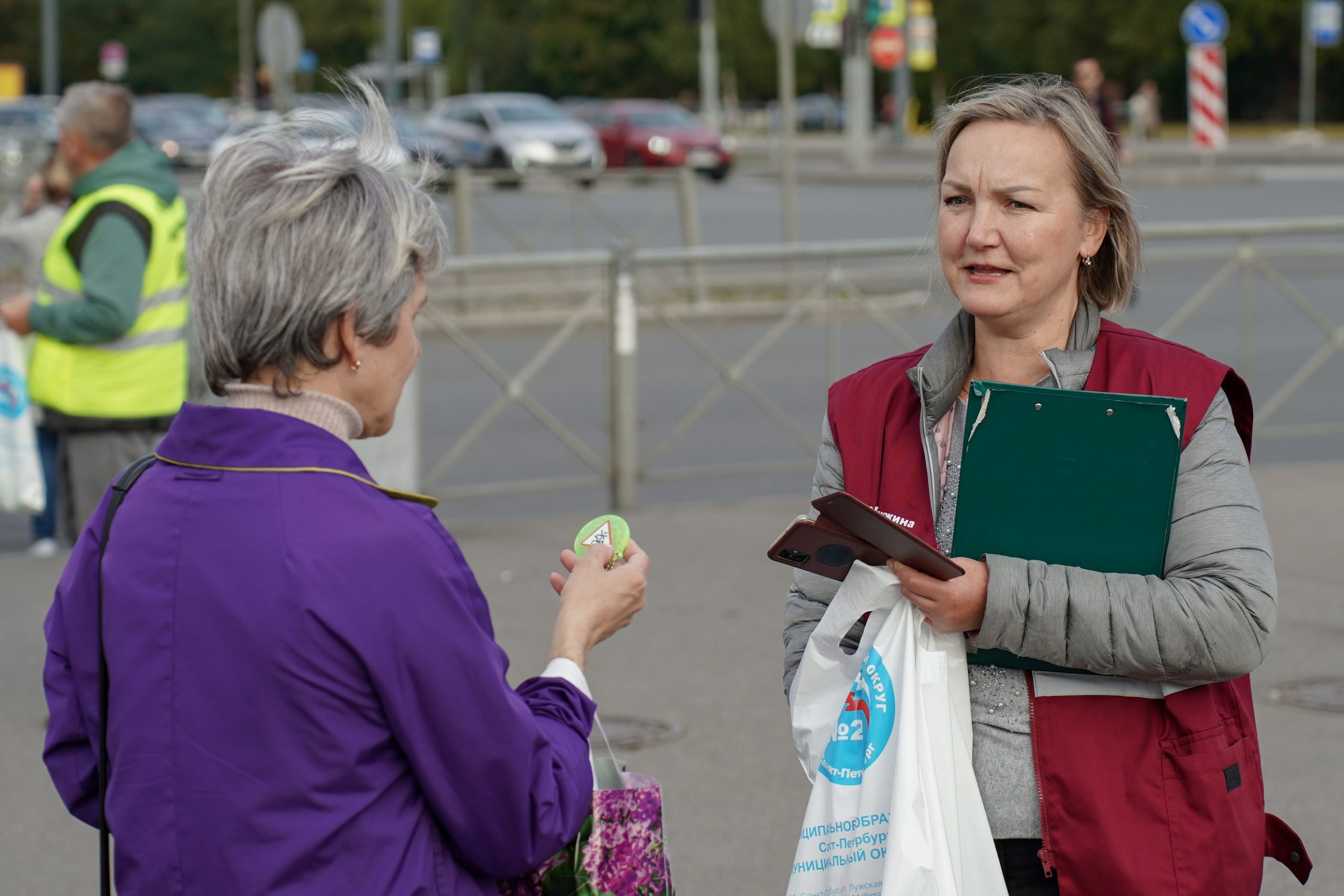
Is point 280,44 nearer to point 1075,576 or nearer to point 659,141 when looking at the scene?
point 1075,576

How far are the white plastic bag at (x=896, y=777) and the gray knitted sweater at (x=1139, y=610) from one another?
0.07 meters

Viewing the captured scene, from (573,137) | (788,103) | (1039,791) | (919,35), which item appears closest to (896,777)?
(1039,791)

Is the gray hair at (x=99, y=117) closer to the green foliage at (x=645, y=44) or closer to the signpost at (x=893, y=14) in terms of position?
the green foliage at (x=645, y=44)

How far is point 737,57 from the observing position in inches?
2719

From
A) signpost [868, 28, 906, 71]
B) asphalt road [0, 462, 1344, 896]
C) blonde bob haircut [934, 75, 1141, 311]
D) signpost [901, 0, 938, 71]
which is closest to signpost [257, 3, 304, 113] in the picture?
asphalt road [0, 462, 1344, 896]

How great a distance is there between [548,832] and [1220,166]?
111ft

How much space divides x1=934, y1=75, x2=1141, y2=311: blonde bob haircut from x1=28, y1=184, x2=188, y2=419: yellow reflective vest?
3592 millimetres

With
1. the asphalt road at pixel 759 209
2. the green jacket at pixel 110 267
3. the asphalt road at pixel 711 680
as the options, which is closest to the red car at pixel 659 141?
the asphalt road at pixel 759 209

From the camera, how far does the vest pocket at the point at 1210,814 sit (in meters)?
2.25

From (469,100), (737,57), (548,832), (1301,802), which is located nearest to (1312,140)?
(469,100)

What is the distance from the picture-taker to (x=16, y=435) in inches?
251

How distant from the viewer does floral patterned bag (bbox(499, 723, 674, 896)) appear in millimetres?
2082

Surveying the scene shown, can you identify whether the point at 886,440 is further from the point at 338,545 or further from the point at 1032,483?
the point at 338,545

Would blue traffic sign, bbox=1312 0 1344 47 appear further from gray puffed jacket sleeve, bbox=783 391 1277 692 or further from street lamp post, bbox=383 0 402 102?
gray puffed jacket sleeve, bbox=783 391 1277 692
